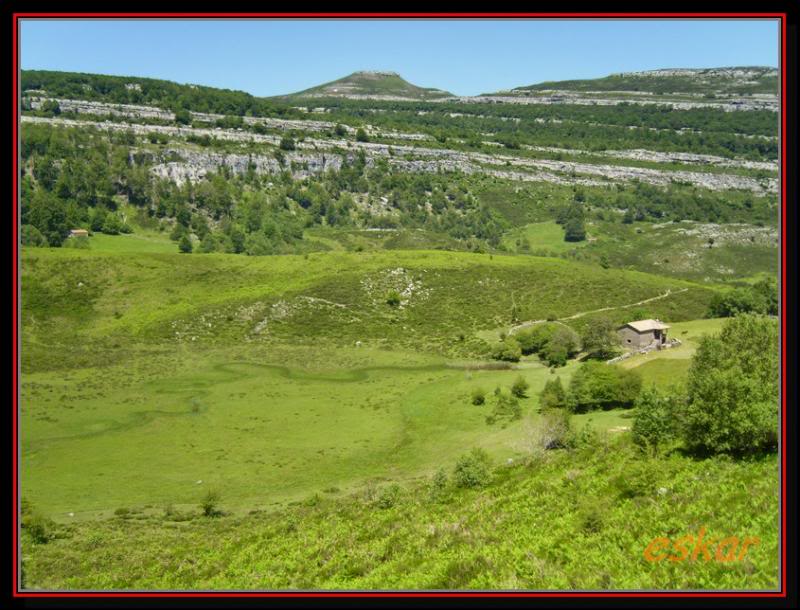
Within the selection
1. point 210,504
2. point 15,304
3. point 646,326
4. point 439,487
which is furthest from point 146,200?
point 15,304

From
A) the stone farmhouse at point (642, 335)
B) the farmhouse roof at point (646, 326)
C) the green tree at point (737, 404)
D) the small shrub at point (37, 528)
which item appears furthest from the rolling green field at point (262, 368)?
the green tree at point (737, 404)

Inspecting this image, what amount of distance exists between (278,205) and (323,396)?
142 meters

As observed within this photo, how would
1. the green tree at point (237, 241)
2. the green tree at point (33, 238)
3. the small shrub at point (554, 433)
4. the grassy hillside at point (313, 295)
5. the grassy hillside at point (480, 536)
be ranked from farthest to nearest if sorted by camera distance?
the green tree at point (237, 241), the green tree at point (33, 238), the grassy hillside at point (313, 295), the small shrub at point (554, 433), the grassy hillside at point (480, 536)

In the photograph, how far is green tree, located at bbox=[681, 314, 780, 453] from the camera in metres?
21.7

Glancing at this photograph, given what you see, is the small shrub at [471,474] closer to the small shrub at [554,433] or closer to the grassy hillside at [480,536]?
the grassy hillside at [480,536]

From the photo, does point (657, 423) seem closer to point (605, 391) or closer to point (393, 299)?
point (605, 391)

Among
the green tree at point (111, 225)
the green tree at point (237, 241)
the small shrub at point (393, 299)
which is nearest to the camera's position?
the small shrub at point (393, 299)

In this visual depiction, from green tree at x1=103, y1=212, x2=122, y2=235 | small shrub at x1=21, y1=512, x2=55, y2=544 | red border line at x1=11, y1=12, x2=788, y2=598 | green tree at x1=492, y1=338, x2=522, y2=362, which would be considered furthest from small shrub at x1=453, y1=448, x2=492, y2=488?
green tree at x1=103, y1=212, x2=122, y2=235

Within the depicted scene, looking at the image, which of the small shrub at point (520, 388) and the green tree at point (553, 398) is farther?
the small shrub at point (520, 388)

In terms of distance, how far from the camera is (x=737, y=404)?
→ 22.5 m

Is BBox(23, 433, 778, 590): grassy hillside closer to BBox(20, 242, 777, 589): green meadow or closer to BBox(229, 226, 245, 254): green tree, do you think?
BBox(20, 242, 777, 589): green meadow

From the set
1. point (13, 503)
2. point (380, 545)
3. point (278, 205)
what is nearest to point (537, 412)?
point (380, 545)

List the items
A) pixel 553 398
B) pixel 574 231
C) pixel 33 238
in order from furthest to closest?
pixel 574 231, pixel 33 238, pixel 553 398

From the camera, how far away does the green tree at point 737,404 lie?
2173 cm
